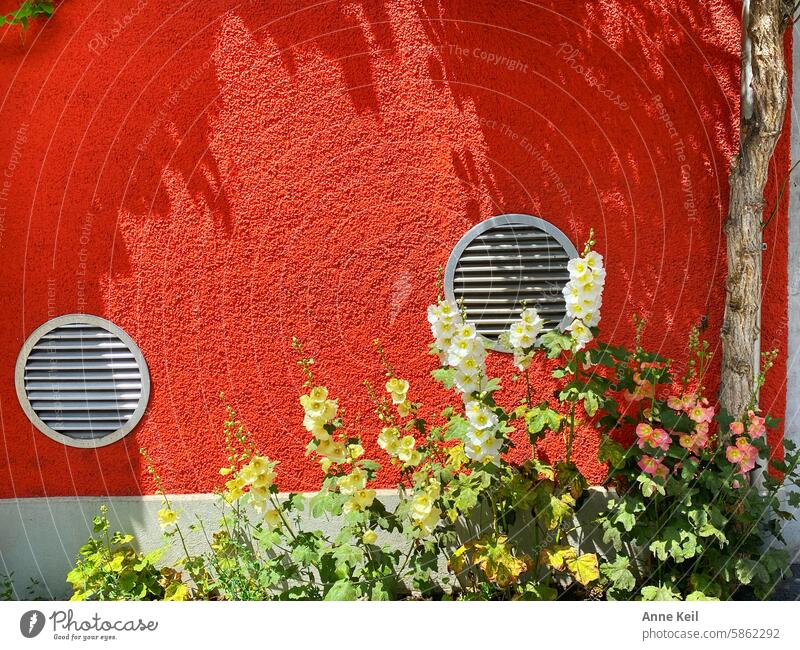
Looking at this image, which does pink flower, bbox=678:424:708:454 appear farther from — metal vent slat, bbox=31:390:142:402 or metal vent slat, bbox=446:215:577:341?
metal vent slat, bbox=31:390:142:402

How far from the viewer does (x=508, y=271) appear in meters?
3.62

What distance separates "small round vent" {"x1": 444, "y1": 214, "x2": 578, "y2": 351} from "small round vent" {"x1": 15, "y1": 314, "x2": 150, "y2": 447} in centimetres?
179

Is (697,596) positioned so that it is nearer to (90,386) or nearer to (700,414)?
(700,414)

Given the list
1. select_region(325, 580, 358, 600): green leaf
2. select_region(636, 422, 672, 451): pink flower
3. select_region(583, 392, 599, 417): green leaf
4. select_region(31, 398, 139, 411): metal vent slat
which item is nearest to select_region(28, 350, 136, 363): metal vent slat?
select_region(31, 398, 139, 411): metal vent slat

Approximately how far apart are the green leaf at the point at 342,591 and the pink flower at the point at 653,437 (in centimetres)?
142

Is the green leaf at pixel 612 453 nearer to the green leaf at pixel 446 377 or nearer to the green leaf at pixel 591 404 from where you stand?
the green leaf at pixel 591 404

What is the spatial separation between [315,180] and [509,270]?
3.62ft

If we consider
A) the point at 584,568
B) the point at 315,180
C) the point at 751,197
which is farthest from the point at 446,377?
the point at 751,197

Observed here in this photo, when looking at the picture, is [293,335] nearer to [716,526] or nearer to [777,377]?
[716,526]

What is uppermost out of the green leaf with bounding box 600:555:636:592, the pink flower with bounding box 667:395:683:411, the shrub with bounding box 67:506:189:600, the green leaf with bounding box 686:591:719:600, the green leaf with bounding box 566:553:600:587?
the pink flower with bounding box 667:395:683:411

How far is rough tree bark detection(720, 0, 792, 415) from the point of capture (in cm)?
325

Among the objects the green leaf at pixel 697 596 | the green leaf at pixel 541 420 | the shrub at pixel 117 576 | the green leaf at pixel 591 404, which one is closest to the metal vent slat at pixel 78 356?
the shrub at pixel 117 576

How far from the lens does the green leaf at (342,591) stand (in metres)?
2.82

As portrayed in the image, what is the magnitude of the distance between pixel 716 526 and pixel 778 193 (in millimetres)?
1667
